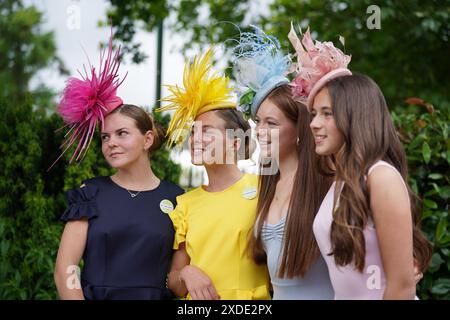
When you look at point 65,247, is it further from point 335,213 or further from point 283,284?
point 335,213

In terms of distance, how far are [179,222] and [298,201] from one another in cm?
60

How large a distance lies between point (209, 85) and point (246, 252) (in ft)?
2.58

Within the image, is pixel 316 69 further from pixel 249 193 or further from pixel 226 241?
pixel 226 241

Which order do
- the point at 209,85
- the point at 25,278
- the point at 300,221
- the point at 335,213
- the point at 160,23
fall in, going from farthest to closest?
the point at 160,23, the point at 25,278, the point at 209,85, the point at 300,221, the point at 335,213

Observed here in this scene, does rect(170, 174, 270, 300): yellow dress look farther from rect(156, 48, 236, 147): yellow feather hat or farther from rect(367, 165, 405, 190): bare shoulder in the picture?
rect(367, 165, 405, 190): bare shoulder

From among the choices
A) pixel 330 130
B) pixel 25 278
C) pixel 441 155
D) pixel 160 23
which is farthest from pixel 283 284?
pixel 160 23

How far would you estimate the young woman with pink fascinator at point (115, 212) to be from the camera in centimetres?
303

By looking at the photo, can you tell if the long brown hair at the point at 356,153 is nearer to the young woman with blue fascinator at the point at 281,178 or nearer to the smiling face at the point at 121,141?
the young woman with blue fascinator at the point at 281,178

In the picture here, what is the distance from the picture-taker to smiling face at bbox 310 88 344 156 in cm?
256

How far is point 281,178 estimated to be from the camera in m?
3.02

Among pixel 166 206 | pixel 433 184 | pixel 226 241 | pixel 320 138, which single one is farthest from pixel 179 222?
pixel 433 184

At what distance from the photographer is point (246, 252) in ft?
9.67

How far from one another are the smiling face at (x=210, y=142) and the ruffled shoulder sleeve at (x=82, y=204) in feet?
1.59

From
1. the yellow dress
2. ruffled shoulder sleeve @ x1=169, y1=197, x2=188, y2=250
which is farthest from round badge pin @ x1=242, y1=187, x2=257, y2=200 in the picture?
ruffled shoulder sleeve @ x1=169, y1=197, x2=188, y2=250
